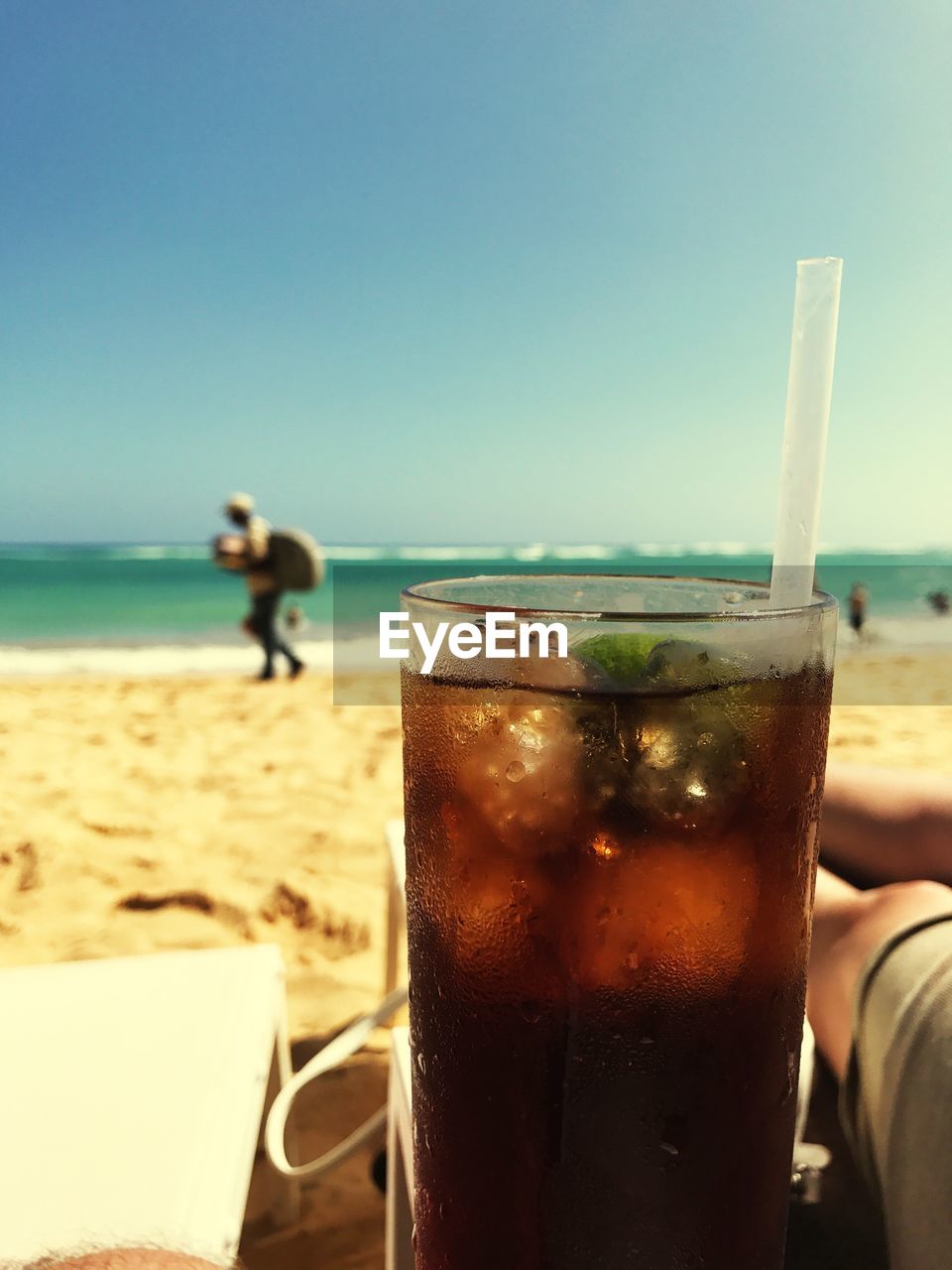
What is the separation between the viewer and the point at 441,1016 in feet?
2.03

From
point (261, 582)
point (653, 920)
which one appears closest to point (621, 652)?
point (653, 920)

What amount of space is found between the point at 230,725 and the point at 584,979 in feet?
19.6

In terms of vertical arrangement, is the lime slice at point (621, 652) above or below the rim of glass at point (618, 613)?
below

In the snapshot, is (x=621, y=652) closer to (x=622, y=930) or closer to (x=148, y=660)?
(x=622, y=930)

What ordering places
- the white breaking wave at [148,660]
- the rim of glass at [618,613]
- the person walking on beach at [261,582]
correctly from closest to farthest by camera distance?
the rim of glass at [618,613]
the person walking on beach at [261,582]
the white breaking wave at [148,660]

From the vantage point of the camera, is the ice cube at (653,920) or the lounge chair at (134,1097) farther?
the lounge chair at (134,1097)

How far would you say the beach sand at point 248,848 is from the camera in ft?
7.26

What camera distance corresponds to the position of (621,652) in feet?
1.77

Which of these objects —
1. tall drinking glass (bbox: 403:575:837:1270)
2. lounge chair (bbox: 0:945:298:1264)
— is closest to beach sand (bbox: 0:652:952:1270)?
lounge chair (bbox: 0:945:298:1264)

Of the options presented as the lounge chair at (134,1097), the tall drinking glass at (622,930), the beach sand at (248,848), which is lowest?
the beach sand at (248,848)

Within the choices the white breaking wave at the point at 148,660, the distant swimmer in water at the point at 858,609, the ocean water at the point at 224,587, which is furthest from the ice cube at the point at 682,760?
the distant swimmer in water at the point at 858,609

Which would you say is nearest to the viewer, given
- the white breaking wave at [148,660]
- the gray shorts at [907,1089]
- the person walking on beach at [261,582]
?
the gray shorts at [907,1089]

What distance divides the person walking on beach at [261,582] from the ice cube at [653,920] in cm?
811

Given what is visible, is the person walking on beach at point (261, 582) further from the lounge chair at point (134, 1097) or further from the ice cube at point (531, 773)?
the ice cube at point (531, 773)
